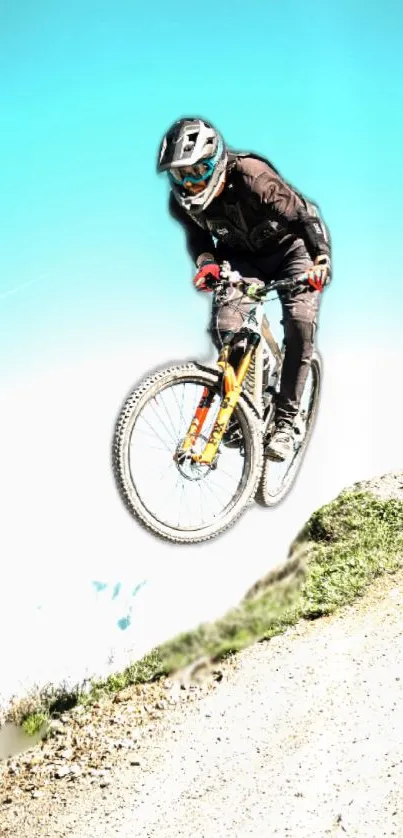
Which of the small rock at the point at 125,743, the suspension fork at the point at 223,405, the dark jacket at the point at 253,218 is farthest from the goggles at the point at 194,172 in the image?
the small rock at the point at 125,743

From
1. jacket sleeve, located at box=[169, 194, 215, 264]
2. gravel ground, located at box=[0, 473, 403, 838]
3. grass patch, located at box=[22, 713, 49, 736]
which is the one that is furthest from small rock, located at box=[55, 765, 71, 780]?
jacket sleeve, located at box=[169, 194, 215, 264]

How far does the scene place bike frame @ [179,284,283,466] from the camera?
831 centimetres

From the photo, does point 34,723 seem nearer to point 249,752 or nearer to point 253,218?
point 249,752

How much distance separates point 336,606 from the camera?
1066 cm

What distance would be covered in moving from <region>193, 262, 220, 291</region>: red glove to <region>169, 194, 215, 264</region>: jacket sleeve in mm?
409

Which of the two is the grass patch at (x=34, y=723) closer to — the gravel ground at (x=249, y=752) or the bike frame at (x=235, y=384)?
the gravel ground at (x=249, y=752)

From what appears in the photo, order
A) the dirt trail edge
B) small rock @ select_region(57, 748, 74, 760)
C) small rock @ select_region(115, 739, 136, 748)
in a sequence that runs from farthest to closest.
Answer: small rock @ select_region(57, 748, 74, 760) → small rock @ select_region(115, 739, 136, 748) → the dirt trail edge

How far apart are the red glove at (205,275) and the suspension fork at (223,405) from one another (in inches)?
25.0

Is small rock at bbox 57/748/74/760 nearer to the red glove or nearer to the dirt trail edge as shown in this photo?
the dirt trail edge

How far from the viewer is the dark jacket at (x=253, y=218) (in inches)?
317

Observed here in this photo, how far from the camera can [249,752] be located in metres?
8.27

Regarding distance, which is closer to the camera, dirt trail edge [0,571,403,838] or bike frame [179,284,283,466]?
dirt trail edge [0,571,403,838]

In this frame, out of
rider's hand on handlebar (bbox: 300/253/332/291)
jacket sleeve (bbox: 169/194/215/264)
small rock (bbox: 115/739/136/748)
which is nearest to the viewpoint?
rider's hand on handlebar (bbox: 300/253/332/291)

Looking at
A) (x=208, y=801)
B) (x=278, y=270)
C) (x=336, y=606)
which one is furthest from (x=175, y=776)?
(x=278, y=270)
